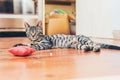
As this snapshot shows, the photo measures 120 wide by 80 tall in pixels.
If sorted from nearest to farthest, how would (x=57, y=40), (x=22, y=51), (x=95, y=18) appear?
(x=22, y=51) → (x=57, y=40) → (x=95, y=18)

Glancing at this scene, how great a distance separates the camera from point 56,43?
2.17m

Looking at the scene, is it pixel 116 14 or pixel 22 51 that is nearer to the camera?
pixel 22 51

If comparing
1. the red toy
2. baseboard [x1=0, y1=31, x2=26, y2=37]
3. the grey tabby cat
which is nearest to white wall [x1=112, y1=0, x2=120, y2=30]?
the grey tabby cat

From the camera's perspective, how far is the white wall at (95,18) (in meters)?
3.12

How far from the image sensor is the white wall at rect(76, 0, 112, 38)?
312 cm

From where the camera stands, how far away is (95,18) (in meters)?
3.38

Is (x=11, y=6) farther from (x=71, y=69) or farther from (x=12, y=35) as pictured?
(x=71, y=69)

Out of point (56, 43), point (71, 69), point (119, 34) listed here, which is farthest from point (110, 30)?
point (71, 69)

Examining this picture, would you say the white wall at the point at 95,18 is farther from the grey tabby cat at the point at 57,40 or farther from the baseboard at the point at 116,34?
the grey tabby cat at the point at 57,40

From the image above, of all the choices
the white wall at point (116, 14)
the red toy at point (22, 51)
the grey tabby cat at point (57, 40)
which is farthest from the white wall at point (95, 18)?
Result: the red toy at point (22, 51)

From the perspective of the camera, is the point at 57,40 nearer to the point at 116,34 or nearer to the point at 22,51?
the point at 22,51

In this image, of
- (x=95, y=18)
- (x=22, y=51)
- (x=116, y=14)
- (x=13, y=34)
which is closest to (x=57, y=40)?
(x=22, y=51)

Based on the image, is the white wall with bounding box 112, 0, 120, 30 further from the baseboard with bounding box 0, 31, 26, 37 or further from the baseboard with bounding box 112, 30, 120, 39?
the baseboard with bounding box 0, 31, 26, 37

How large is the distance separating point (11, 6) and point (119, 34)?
2019mm
